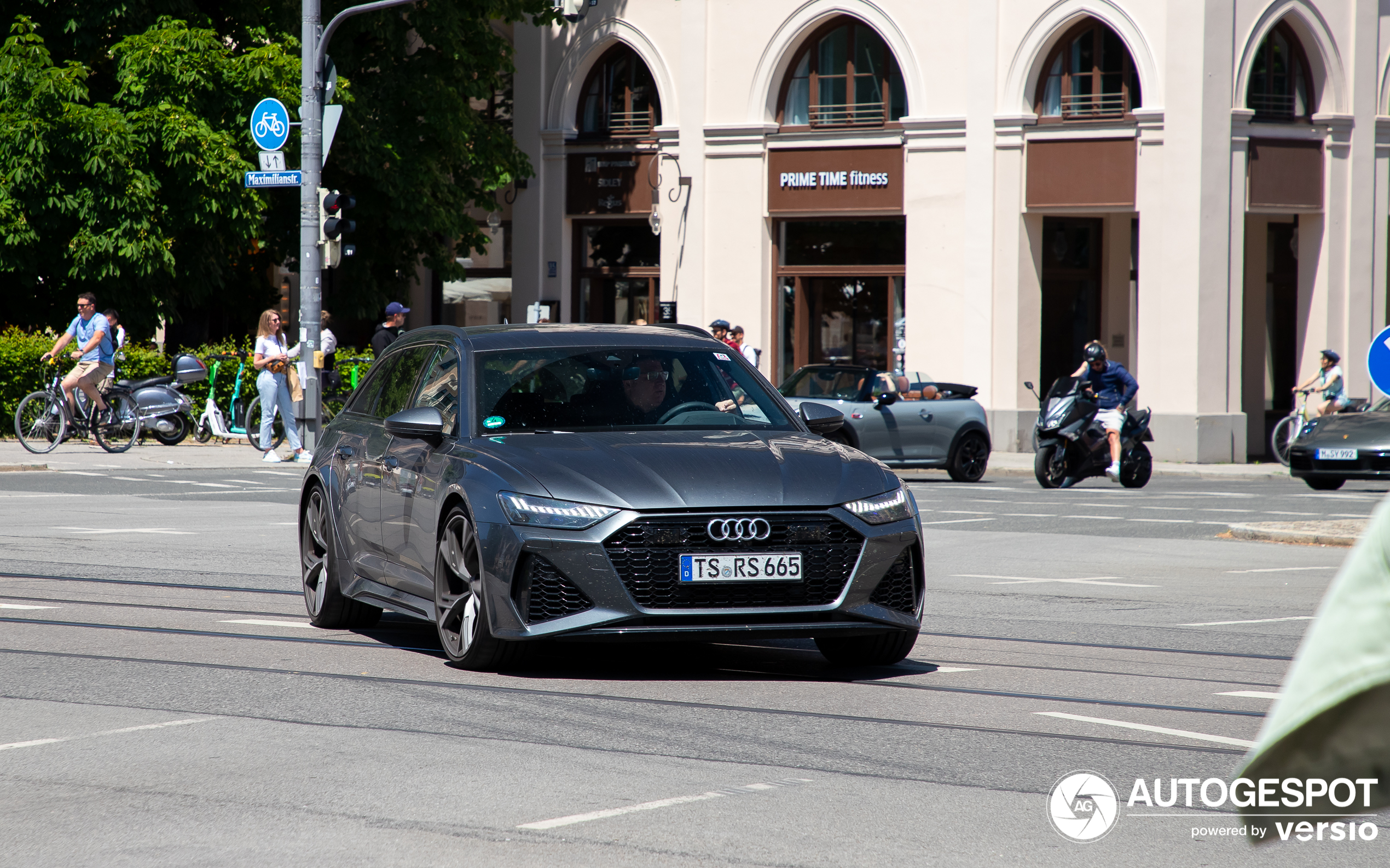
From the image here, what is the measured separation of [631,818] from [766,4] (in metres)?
28.6

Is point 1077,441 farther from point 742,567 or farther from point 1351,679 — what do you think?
point 1351,679

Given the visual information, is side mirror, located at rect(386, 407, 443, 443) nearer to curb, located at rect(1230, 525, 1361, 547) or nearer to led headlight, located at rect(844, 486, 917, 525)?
led headlight, located at rect(844, 486, 917, 525)

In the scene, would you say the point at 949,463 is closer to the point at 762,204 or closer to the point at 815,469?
the point at 762,204

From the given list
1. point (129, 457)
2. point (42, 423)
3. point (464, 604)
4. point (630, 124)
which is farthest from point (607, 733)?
point (630, 124)

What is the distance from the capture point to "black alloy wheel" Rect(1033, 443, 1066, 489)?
20.8 metres

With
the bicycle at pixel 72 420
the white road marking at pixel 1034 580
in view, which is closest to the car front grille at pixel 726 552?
the white road marking at pixel 1034 580

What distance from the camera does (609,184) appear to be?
110ft

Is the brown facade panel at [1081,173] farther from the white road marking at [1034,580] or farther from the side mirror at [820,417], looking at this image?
the side mirror at [820,417]

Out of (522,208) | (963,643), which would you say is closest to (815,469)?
(963,643)

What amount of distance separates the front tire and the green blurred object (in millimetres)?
6410

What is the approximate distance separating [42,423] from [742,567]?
17.9 m

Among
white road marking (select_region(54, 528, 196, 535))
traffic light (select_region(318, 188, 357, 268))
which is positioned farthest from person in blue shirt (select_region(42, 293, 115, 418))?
white road marking (select_region(54, 528, 196, 535))

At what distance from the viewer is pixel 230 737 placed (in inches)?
223

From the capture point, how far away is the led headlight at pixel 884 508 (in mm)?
6938
